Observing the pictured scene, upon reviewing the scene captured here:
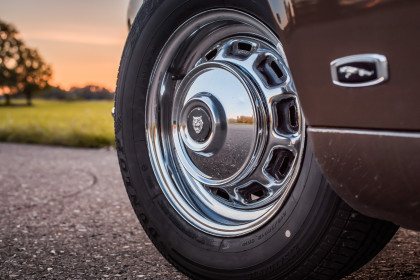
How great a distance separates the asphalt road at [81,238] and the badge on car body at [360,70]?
924 millimetres

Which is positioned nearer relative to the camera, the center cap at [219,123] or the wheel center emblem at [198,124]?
the center cap at [219,123]

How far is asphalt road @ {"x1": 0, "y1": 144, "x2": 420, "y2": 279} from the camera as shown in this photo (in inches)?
75.4

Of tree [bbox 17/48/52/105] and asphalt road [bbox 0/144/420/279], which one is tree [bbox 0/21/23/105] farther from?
asphalt road [bbox 0/144/420/279]

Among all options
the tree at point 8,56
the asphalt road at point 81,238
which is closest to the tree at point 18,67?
the tree at point 8,56

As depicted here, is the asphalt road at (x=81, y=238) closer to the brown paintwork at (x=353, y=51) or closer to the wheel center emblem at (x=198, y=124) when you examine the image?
the wheel center emblem at (x=198, y=124)

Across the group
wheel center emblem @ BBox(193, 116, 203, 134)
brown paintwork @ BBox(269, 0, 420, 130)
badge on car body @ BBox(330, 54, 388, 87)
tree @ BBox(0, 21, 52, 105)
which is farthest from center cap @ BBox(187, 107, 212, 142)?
tree @ BBox(0, 21, 52, 105)

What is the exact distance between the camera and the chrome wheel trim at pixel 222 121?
1.62 meters

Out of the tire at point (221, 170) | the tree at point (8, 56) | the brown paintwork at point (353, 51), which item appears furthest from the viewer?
the tree at point (8, 56)

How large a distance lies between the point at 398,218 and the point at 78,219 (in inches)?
77.9

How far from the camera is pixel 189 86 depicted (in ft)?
6.11

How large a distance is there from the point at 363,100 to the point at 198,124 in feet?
2.49

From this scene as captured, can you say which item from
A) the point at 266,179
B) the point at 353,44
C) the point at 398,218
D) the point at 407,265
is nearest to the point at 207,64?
the point at 266,179

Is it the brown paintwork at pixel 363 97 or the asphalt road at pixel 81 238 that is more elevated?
the brown paintwork at pixel 363 97

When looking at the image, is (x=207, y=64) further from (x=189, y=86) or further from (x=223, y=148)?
(x=223, y=148)
